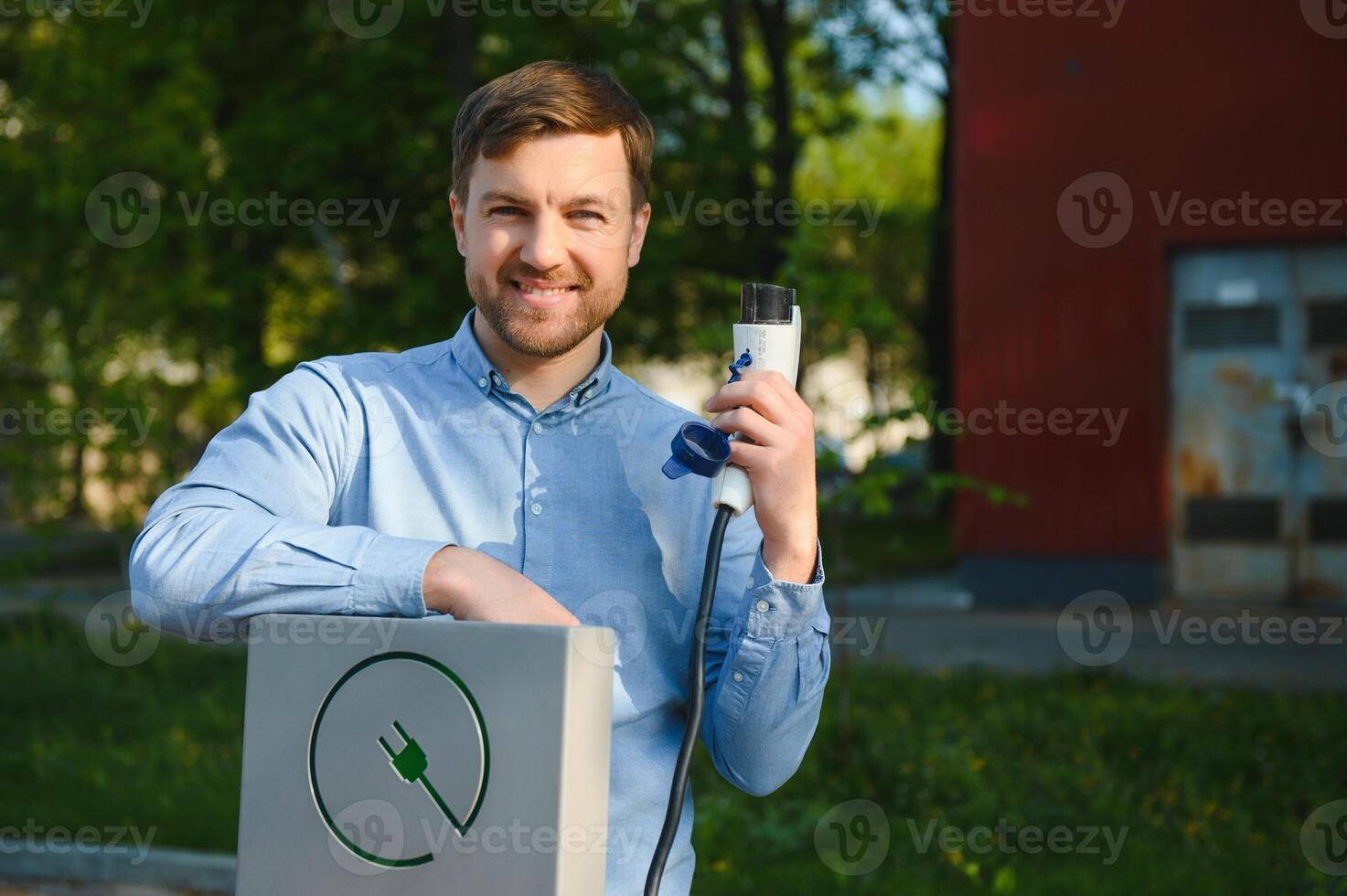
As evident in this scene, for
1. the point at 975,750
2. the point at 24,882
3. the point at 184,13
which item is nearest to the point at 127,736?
the point at 24,882

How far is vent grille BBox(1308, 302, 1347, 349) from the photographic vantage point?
11.0m

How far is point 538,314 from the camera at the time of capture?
1.90 meters

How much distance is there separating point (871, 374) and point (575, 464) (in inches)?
485

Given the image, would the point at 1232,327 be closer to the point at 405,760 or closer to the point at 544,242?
the point at 544,242

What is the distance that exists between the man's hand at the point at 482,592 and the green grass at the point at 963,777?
11.7ft
